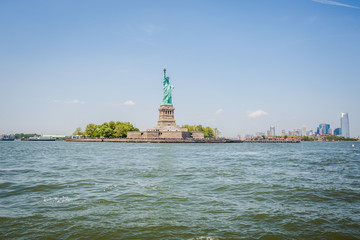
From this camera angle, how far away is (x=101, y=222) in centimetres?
920

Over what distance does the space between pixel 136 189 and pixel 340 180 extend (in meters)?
13.1

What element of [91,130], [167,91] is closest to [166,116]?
[167,91]

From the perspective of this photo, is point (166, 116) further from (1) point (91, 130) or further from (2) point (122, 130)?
(1) point (91, 130)

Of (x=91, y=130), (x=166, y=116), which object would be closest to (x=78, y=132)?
(x=91, y=130)

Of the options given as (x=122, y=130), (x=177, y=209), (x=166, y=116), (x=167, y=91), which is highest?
(x=167, y=91)

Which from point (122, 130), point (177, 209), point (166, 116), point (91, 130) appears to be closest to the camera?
point (177, 209)

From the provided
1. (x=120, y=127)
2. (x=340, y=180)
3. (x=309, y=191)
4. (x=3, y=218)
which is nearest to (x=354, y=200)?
(x=309, y=191)

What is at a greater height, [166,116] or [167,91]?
[167,91]

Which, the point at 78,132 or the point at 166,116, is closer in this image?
the point at 166,116

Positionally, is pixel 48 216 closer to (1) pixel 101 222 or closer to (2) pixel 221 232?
(1) pixel 101 222

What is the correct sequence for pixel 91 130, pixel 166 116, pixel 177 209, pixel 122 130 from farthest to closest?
pixel 91 130 < pixel 122 130 < pixel 166 116 < pixel 177 209

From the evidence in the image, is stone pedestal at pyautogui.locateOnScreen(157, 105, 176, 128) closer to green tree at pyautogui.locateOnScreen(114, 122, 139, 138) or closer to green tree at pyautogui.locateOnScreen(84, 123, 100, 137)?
green tree at pyautogui.locateOnScreen(114, 122, 139, 138)

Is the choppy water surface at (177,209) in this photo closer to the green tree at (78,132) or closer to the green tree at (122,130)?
the green tree at (122,130)

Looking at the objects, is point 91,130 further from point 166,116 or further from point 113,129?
point 166,116
